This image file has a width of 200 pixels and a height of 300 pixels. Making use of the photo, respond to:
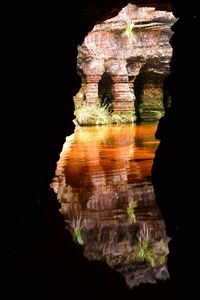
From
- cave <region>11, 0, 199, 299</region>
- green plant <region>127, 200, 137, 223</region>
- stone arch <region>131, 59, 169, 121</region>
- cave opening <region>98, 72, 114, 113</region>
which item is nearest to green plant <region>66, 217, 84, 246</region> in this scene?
cave <region>11, 0, 199, 299</region>

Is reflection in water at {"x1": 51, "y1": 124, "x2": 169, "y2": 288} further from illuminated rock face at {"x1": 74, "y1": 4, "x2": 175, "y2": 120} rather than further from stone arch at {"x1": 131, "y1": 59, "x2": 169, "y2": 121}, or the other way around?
stone arch at {"x1": 131, "y1": 59, "x2": 169, "y2": 121}

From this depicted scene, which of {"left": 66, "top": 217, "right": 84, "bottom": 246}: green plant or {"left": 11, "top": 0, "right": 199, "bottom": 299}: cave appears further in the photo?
{"left": 66, "top": 217, "right": 84, "bottom": 246}: green plant

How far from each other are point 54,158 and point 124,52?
13.6m

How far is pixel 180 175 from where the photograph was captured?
4.12 metres

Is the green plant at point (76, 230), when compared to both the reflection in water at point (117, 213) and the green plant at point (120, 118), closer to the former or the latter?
the reflection in water at point (117, 213)

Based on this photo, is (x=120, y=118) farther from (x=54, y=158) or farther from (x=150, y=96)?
(x=54, y=158)

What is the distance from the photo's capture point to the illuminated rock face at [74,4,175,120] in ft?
58.6

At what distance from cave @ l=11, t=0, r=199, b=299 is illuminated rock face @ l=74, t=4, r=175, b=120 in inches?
485

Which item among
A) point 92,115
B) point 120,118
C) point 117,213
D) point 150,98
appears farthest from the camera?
point 150,98

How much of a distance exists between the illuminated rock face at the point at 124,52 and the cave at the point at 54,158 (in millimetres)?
12313

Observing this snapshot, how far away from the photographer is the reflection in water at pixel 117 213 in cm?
354

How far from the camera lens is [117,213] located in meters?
4.64

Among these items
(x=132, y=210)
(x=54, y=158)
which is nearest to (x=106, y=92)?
(x=54, y=158)

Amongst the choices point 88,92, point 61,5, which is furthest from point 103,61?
point 61,5
